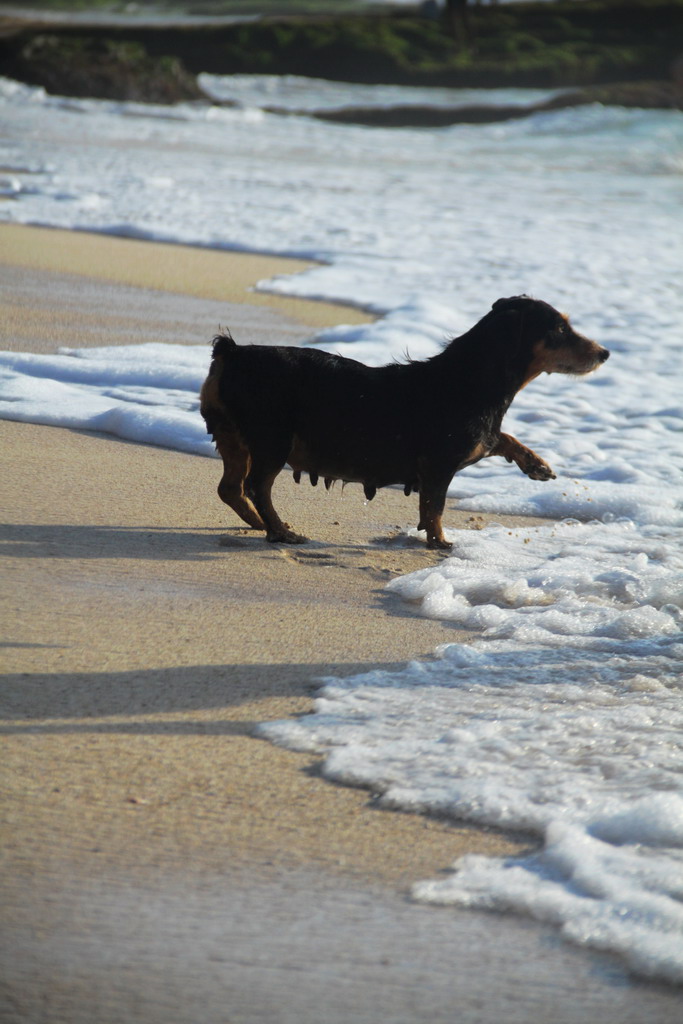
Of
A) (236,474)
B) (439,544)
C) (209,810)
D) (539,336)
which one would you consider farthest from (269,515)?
(209,810)

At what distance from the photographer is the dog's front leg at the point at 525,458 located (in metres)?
4.50

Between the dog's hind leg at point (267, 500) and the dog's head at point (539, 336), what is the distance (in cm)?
109

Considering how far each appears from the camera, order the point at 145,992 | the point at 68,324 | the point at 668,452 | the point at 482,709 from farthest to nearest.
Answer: the point at 68,324, the point at 668,452, the point at 482,709, the point at 145,992

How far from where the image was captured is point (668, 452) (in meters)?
5.92

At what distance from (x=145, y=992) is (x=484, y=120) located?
3948cm

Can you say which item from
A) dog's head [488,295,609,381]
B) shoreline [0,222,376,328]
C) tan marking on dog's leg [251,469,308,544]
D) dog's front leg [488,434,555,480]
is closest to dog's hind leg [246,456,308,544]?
tan marking on dog's leg [251,469,308,544]

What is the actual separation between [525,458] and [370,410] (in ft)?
2.57

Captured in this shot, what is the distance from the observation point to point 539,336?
4387mm

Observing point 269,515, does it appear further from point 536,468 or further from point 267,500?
point 536,468

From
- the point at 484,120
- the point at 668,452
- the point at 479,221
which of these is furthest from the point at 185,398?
the point at 484,120

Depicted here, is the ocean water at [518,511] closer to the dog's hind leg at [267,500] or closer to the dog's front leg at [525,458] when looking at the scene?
the dog's front leg at [525,458]

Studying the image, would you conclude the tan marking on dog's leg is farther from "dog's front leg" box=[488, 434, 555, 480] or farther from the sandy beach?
"dog's front leg" box=[488, 434, 555, 480]

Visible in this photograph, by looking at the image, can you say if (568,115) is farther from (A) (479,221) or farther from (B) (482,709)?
(B) (482,709)

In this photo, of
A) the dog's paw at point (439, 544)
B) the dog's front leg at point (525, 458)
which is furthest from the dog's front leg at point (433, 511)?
the dog's front leg at point (525, 458)
